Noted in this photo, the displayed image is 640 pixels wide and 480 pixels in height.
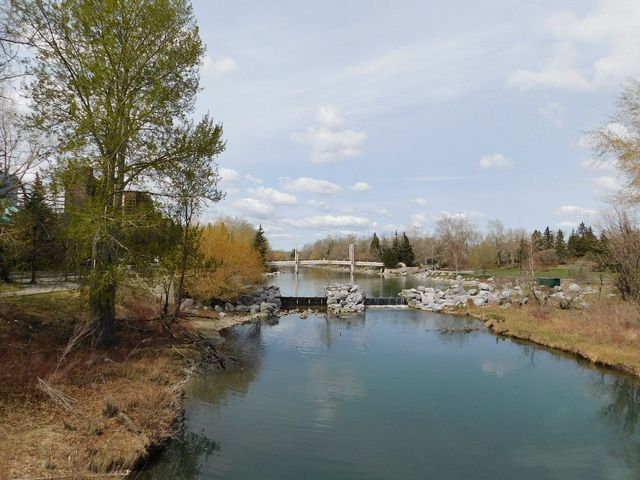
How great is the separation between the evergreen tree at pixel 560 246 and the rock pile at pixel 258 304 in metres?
58.1

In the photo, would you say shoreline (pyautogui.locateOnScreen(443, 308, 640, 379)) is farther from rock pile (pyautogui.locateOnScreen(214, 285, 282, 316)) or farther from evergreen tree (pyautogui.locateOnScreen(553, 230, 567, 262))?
evergreen tree (pyautogui.locateOnScreen(553, 230, 567, 262))

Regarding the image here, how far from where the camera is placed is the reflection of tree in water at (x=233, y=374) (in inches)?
549

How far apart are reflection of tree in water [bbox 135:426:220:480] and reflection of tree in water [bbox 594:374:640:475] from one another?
30.3 feet

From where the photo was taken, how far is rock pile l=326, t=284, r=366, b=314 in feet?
114

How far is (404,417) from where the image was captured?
1245cm

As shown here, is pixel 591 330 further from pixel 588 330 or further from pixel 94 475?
pixel 94 475

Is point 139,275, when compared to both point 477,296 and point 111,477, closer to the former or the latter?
point 111,477

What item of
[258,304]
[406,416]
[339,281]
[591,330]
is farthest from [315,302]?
[339,281]

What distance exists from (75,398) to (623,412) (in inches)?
597

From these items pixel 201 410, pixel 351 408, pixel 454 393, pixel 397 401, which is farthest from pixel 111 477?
pixel 454 393

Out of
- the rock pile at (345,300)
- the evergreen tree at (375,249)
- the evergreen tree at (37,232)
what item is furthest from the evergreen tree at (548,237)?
the evergreen tree at (37,232)

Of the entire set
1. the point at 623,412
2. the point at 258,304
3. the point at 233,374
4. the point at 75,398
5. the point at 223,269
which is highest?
the point at 223,269

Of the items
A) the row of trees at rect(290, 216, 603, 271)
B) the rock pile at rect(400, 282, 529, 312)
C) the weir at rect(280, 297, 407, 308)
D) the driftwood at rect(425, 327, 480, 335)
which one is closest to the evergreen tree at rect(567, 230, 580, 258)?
the row of trees at rect(290, 216, 603, 271)

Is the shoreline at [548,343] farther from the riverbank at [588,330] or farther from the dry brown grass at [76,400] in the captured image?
the dry brown grass at [76,400]
